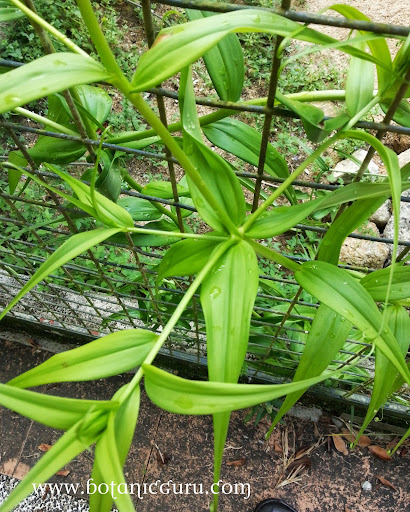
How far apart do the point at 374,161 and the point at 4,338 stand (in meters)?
1.53

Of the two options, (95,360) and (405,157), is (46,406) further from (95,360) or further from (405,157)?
(405,157)

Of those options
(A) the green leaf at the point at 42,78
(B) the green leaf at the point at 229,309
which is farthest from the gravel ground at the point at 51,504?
(A) the green leaf at the point at 42,78

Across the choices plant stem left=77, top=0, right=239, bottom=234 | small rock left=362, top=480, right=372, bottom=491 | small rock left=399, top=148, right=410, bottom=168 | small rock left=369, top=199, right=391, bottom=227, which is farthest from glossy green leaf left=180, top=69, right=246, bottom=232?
small rock left=399, top=148, right=410, bottom=168

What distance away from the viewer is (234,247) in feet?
1.87

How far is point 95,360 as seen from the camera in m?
0.46

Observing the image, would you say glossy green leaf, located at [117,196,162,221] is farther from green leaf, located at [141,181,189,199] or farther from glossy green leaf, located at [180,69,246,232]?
glossy green leaf, located at [180,69,246,232]

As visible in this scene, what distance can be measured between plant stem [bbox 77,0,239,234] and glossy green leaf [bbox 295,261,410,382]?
0.51 feet

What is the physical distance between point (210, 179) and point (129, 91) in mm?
191

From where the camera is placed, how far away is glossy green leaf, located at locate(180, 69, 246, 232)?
20.2 inches

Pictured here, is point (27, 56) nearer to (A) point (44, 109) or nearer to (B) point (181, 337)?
(A) point (44, 109)

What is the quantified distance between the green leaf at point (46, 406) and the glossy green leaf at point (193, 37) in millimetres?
278

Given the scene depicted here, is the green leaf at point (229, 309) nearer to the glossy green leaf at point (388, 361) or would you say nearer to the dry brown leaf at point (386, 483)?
the glossy green leaf at point (388, 361)

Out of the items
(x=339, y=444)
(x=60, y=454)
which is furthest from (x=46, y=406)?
(x=339, y=444)

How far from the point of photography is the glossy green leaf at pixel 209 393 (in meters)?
0.37
